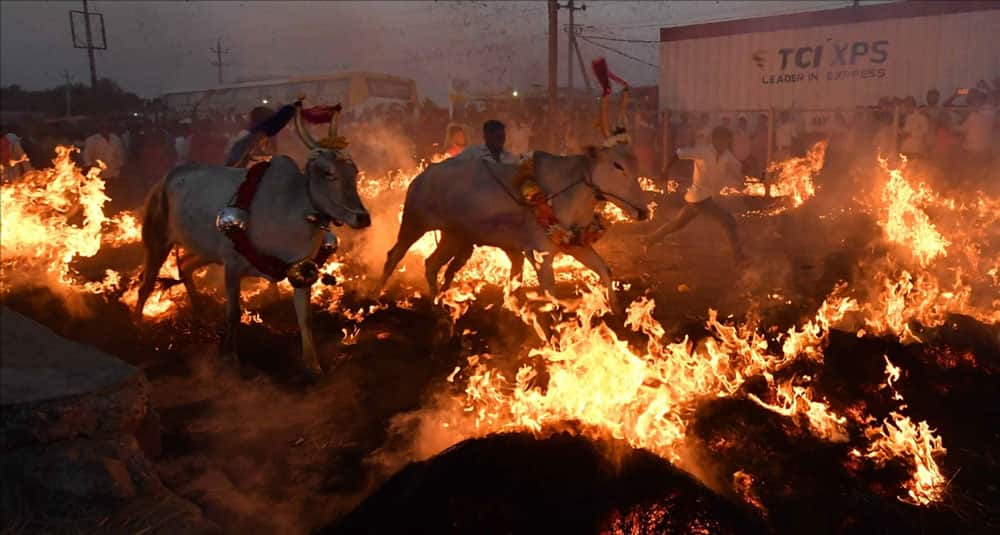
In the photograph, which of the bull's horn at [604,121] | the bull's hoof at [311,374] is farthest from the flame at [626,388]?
the bull's horn at [604,121]

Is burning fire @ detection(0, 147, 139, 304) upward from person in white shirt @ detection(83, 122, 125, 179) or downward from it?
downward

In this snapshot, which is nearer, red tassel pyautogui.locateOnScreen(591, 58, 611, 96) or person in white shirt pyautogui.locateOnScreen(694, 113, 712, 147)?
red tassel pyautogui.locateOnScreen(591, 58, 611, 96)

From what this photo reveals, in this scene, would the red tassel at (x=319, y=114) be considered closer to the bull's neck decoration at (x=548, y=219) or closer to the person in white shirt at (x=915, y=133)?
the bull's neck decoration at (x=548, y=219)

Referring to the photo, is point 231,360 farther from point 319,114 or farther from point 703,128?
point 703,128

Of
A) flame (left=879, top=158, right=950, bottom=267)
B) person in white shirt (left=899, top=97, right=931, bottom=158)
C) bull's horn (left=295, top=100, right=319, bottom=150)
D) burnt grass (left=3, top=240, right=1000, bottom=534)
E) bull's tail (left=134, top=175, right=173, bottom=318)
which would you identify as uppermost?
bull's horn (left=295, top=100, right=319, bottom=150)

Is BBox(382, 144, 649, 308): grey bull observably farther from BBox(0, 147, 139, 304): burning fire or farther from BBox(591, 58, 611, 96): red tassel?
BBox(0, 147, 139, 304): burning fire

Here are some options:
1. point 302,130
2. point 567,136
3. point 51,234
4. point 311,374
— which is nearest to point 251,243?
point 302,130

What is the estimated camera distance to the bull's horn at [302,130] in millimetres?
5688

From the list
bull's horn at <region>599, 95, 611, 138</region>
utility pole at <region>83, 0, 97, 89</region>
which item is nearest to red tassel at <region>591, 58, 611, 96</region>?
bull's horn at <region>599, 95, 611, 138</region>

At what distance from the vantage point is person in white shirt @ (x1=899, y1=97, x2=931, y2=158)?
592 inches

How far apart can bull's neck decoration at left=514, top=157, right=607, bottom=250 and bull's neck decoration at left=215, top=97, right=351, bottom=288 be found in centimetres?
192

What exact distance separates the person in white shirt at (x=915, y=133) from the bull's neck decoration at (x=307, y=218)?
545 inches

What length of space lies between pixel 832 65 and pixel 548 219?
1845cm

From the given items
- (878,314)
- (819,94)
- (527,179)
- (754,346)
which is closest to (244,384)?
(527,179)
